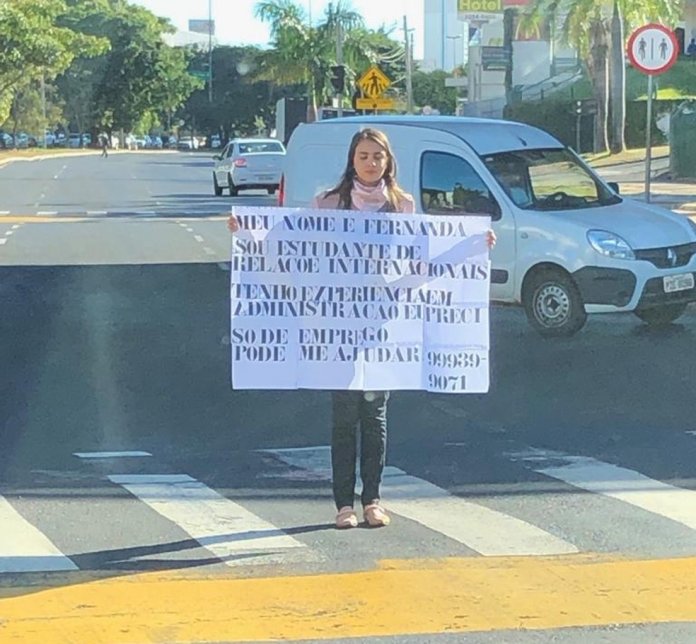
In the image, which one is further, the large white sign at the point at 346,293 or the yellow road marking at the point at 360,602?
the large white sign at the point at 346,293

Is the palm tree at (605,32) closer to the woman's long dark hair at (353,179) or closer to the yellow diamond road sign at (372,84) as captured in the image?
the yellow diamond road sign at (372,84)

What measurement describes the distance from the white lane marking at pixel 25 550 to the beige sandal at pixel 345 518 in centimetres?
126

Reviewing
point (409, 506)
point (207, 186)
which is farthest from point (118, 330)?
point (207, 186)

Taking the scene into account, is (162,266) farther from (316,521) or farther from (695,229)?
(316,521)

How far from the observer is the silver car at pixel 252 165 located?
38812 mm

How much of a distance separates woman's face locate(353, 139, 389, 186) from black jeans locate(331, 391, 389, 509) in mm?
976

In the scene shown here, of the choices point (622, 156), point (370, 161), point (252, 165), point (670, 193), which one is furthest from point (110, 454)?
point (622, 156)

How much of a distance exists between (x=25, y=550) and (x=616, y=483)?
319 centimetres

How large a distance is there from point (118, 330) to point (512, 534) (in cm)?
805

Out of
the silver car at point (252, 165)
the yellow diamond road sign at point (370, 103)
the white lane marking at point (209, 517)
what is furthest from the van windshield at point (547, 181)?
the silver car at point (252, 165)

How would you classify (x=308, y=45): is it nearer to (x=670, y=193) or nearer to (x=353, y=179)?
(x=670, y=193)

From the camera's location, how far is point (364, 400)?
6.82 metres

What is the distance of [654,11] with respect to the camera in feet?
153

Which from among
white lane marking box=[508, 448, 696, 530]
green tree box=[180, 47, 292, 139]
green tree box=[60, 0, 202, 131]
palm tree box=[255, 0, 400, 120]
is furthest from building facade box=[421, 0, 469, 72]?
white lane marking box=[508, 448, 696, 530]
